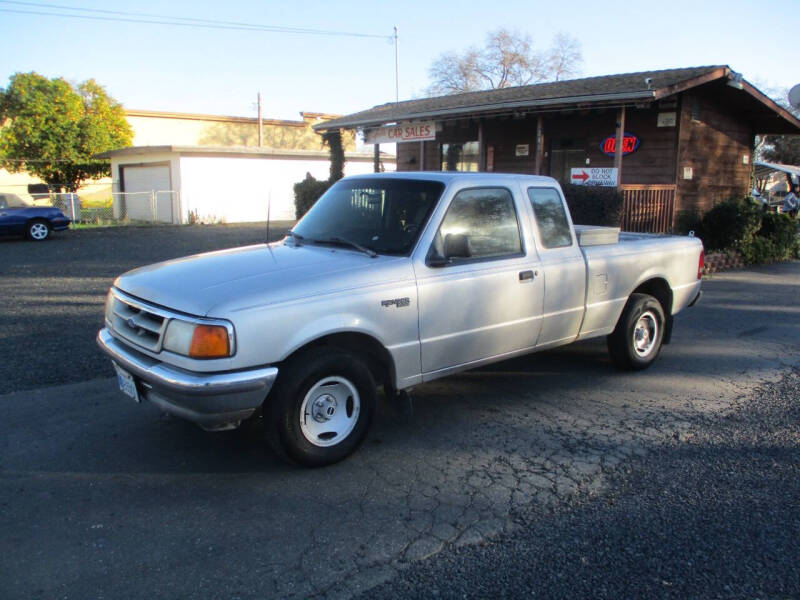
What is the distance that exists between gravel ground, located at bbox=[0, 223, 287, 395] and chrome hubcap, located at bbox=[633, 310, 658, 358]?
16.6 ft

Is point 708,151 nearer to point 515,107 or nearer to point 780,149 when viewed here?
point 515,107

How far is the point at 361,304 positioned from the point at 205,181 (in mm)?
25875

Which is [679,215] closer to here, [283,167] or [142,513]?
[142,513]

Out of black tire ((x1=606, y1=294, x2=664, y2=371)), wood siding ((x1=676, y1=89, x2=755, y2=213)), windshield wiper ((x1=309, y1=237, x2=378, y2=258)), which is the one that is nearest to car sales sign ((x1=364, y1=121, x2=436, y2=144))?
wood siding ((x1=676, y1=89, x2=755, y2=213))

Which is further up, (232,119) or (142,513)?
(232,119)

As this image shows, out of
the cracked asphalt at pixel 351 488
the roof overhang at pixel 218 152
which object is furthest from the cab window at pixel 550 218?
the roof overhang at pixel 218 152

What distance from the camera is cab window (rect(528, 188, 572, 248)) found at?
541cm

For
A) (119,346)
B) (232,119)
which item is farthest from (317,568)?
(232,119)

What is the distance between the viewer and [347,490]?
3969mm

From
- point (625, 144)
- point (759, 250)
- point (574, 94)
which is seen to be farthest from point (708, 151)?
point (574, 94)

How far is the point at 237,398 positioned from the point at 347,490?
88cm

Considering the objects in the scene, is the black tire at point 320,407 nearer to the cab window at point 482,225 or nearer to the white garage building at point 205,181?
the cab window at point 482,225

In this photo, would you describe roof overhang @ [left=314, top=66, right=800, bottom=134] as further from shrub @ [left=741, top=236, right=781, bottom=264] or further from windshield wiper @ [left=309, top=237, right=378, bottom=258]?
windshield wiper @ [left=309, top=237, right=378, bottom=258]

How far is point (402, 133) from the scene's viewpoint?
19016 mm
